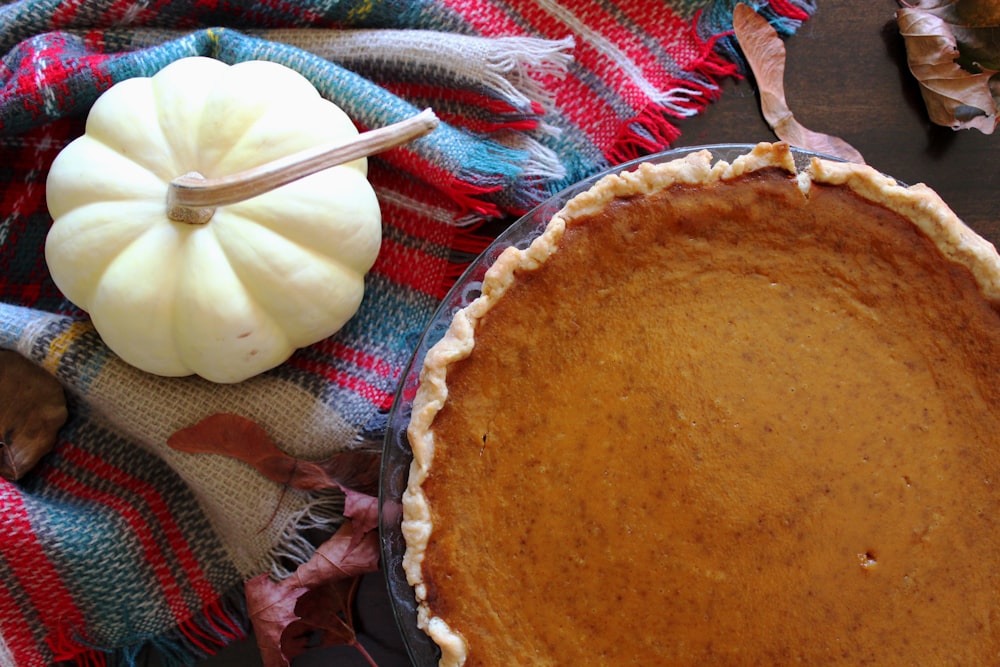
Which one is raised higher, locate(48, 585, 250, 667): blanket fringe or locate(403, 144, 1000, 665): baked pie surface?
locate(403, 144, 1000, 665): baked pie surface

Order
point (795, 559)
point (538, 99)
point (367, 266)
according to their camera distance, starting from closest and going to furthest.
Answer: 1. point (795, 559)
2. point (367, 266)
3. point (538, 99)

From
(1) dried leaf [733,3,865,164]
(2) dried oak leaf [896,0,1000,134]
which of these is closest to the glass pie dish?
(1) dried leaf [733,3,865,164]

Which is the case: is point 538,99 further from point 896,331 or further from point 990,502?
point 990,502

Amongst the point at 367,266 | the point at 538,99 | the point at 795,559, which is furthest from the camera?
the point at 538,99

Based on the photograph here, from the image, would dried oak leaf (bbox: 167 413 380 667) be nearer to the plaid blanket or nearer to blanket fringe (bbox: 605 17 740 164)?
the plaid blanket

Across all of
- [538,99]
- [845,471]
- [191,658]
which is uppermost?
[538,99]

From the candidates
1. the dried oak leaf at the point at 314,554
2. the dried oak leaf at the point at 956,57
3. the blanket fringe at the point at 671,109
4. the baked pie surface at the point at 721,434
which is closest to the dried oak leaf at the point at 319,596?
the dried oak leaf at the point at 314,554

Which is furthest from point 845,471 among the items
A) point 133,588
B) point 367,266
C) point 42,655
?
point 42,655

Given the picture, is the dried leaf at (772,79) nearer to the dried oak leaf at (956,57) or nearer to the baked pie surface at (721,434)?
the dried oak leaf at (956,57)
